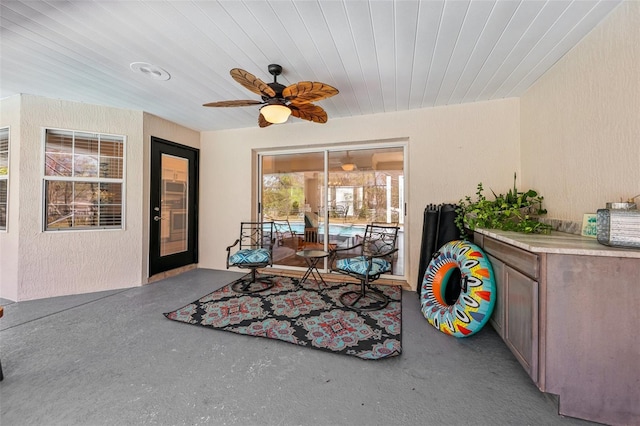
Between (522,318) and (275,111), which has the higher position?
(275,111)

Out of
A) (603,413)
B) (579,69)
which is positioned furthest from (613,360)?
(579,69)

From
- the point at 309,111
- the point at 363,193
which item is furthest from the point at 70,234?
the point at 363,193

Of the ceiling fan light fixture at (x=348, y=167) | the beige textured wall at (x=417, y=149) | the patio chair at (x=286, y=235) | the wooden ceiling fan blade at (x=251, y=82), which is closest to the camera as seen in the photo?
the wooden ceiling fan blade at (x=251, y=82)

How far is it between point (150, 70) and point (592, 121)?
12.7 feet

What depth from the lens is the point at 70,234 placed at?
3.22 metres

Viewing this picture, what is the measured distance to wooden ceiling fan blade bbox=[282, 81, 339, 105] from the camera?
79.0 inches

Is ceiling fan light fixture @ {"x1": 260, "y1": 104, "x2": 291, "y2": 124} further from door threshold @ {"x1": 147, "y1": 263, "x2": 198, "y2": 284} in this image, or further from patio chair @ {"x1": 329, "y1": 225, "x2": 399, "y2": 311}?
door threshold @ {"x1": 147, "y1": 263, "x2": 198, "y2": 284}

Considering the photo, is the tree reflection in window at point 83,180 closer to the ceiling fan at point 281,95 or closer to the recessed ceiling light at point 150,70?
the recessed ceiling light at point 150,70

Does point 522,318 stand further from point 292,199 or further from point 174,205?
point 174,205

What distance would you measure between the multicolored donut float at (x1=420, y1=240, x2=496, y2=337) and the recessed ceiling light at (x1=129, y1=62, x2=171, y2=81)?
11.2ft

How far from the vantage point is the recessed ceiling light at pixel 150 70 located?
7.72 ft

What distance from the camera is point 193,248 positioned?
446cm

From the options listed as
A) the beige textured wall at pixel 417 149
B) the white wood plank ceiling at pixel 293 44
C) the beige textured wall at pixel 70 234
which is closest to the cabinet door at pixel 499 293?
the beige textured wall at pixel 417 149

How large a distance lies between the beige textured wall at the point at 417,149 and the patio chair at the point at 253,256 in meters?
0.26
